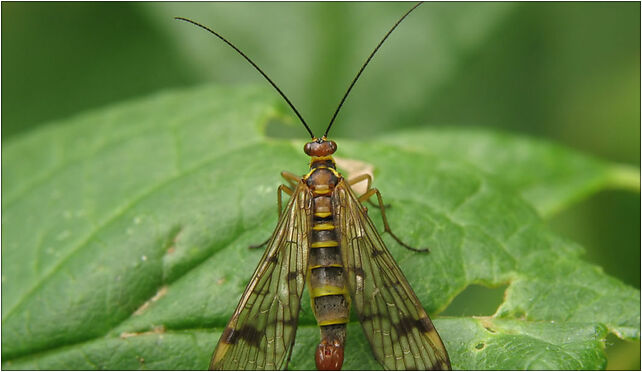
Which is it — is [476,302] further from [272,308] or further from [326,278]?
[272,308]

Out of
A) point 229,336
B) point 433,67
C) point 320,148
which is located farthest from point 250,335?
point 433,67

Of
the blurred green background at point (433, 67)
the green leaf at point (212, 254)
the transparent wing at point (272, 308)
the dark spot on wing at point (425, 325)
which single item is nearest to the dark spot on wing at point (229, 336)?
the transparent wing at point (272, 308)

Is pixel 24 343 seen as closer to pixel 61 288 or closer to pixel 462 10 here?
pixel 61 288

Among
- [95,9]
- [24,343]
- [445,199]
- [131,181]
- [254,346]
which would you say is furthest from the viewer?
[95,9]

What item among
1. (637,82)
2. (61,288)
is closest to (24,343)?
(61,288)

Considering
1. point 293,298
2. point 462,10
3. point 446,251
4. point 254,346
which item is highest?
point 462,10

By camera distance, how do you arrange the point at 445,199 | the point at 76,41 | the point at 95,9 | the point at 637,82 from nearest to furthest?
the point at 445,199 < the point at 637,82 < the point at 95,9 < the point at 76,41

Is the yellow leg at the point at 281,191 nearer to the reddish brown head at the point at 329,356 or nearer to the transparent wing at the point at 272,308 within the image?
the transparent wing at the point at 272,308
